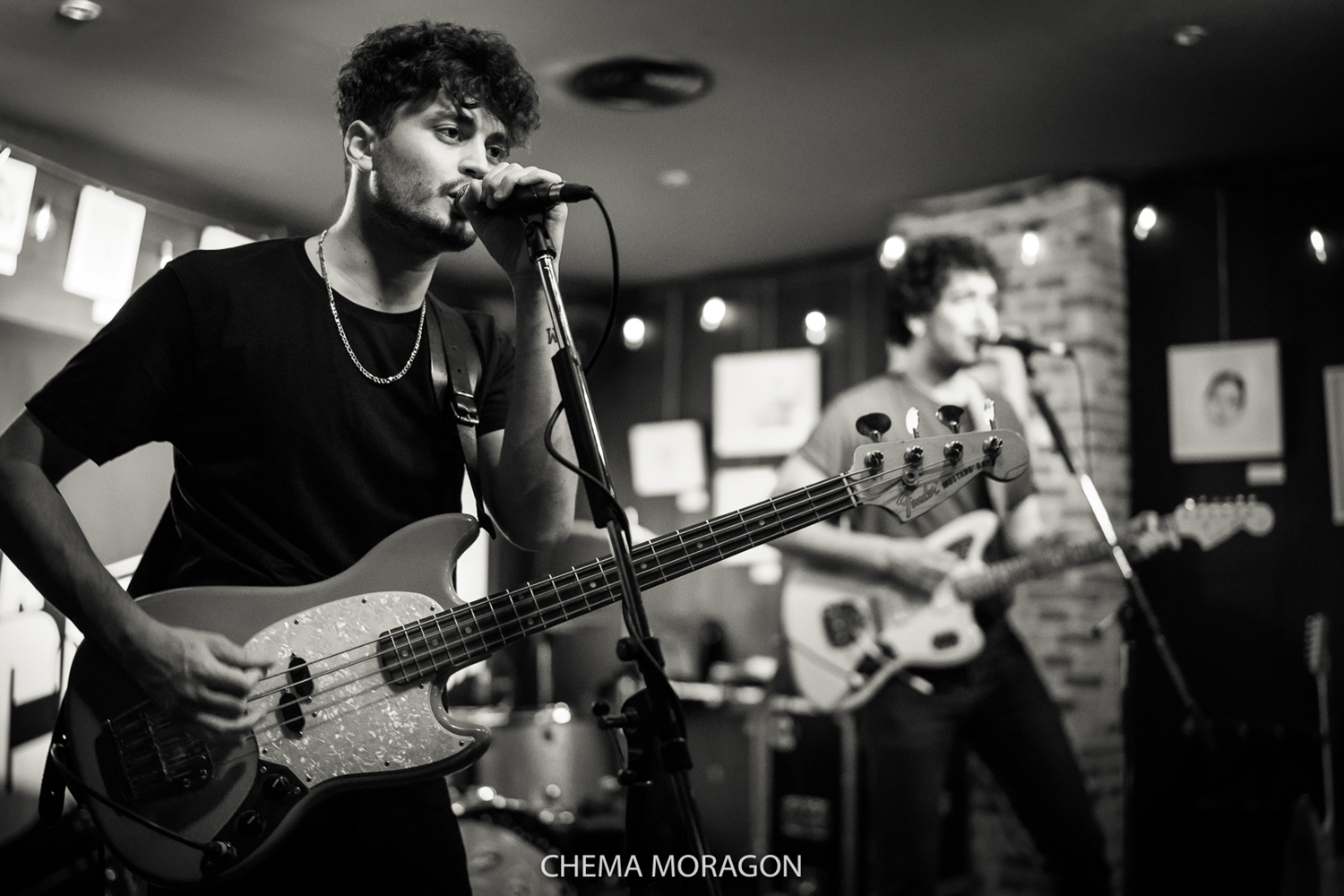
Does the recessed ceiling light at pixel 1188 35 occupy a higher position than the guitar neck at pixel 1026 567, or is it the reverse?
the recessed ceiling light at pixel 1188 35

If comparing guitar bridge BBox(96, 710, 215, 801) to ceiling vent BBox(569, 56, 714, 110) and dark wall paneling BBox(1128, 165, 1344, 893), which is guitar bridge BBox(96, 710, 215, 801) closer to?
ceiling vent BBox(569, 56, 714, 110)

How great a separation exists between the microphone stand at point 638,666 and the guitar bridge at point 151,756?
1.83ft

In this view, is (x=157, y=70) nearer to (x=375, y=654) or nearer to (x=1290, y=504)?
(x=375, y=654)

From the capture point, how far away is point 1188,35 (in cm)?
349

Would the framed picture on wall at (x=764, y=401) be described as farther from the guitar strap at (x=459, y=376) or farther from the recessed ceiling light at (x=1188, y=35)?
the guitar strap at (x=459, y=376)

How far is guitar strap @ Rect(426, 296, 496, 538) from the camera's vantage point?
1.67 meters

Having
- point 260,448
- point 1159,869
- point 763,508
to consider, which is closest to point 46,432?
point 260,448

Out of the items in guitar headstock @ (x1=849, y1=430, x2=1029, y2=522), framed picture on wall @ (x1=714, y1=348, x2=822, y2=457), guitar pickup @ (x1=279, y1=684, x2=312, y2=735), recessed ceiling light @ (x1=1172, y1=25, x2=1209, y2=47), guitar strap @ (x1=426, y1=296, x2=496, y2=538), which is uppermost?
recessed ceiling light @ (x1=1172, y1=25, x2=1209, y2=47)

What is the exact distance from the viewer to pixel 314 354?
1586 millimetres

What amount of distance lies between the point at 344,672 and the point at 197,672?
0.63ft

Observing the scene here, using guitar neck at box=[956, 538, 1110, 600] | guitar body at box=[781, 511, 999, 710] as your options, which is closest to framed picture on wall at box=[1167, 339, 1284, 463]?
guitar neck at box=[956, 538, 1110, 600]

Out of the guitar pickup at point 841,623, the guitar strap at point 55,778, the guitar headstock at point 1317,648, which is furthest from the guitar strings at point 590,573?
the guitar headstock at point 1317,648

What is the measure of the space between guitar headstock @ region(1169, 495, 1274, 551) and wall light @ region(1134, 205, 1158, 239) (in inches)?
68.2

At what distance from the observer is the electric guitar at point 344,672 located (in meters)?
1.42
